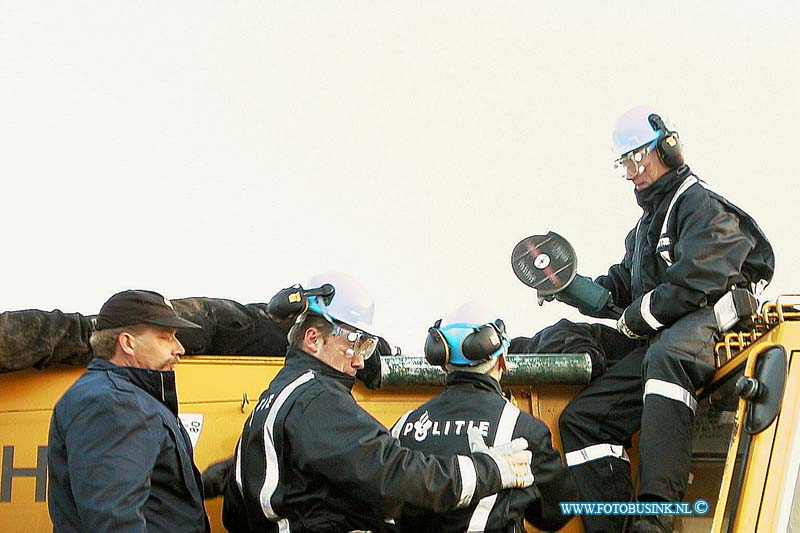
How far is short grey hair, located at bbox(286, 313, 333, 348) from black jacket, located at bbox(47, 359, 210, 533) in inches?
19.3

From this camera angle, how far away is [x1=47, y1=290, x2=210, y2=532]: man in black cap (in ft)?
11.3

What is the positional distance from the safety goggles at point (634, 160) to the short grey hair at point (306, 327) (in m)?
1.82

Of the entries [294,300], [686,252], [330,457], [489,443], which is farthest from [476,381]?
[686,252]

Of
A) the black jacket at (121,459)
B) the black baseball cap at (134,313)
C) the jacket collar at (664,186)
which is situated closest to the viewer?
the black jacket at (121,459)

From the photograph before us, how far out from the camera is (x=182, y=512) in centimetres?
376

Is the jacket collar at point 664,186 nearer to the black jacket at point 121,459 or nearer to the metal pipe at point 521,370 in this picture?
A: the metal pipe at point 521,370

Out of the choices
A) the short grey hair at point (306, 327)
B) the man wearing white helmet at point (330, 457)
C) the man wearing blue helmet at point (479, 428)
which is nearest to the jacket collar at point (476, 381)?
the man wearing blue helmet at point (479, 428)

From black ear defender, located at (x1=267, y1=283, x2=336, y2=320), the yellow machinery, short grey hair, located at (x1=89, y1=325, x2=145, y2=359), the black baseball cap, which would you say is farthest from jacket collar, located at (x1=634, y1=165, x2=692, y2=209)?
short grey hair, located at (x1=89, y1=325, x2=145, y2=359)

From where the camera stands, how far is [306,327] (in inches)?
163

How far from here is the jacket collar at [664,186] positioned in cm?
497

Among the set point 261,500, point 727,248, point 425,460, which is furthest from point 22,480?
point 727,248

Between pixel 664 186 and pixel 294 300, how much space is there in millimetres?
1910

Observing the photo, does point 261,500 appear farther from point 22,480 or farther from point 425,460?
point 22,480

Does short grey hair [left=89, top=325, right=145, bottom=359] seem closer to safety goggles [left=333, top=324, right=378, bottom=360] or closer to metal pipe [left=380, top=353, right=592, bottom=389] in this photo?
safety goggles [left=333, top=324, right=378, bottom=360]
